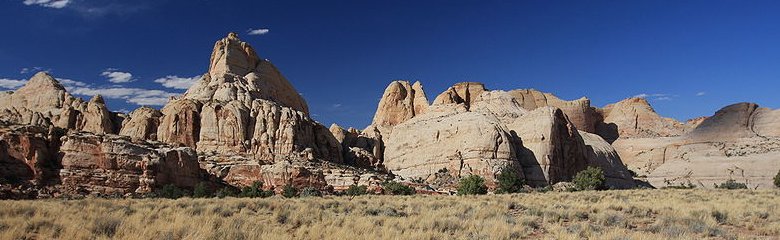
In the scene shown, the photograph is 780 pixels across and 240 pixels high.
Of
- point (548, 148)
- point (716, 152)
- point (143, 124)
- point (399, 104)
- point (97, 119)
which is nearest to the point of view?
point (143, 124)

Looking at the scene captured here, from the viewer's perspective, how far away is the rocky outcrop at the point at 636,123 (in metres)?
155

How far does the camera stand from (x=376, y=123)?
429 feet

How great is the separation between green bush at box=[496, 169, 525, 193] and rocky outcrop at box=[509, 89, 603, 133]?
275 feet

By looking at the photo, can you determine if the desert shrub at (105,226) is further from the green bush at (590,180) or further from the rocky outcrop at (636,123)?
the rocky outcrop at (636,123)

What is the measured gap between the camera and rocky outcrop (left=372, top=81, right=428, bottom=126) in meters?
128

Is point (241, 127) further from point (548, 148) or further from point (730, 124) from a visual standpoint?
point (730, 124)

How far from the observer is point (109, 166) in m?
51.8

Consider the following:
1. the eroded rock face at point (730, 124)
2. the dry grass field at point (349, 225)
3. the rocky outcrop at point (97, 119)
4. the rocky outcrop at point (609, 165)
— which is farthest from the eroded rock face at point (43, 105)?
the eroded rock face at point (730, 124)

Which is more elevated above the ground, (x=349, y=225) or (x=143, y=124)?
(x=143, y=124)

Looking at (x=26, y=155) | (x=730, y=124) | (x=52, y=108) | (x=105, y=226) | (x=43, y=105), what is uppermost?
(x=43, y=105)

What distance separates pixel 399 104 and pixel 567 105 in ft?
175

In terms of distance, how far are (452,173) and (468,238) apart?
65353mm

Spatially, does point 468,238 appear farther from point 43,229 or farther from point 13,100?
point 13,100

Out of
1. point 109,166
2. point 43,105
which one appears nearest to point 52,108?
point 43,105
